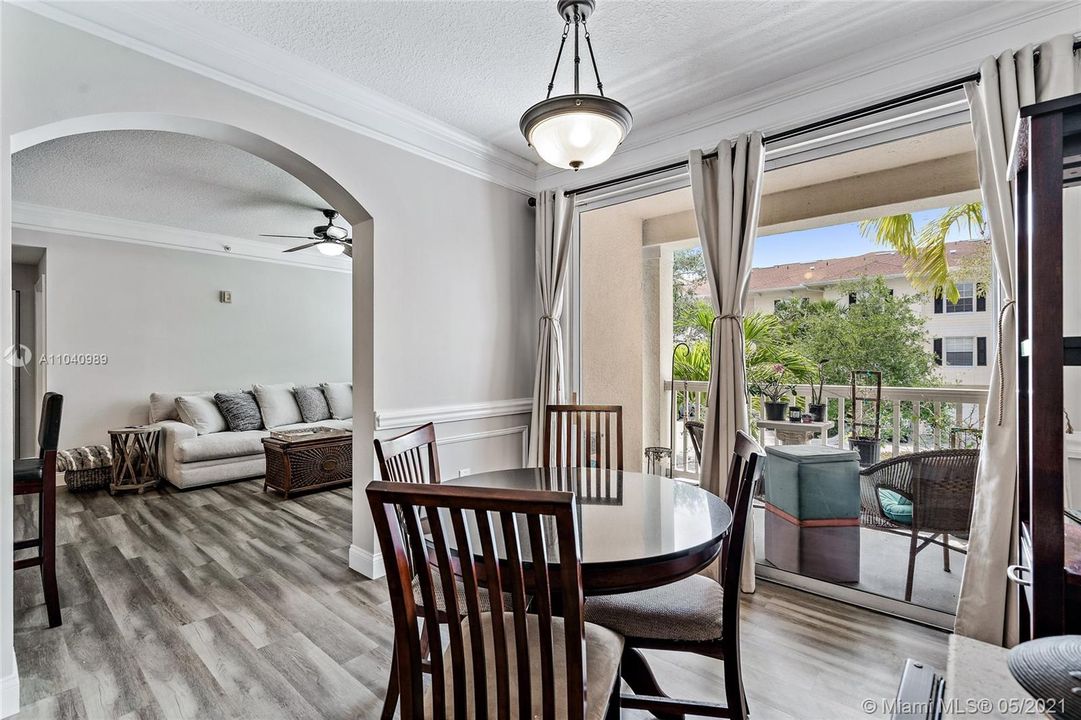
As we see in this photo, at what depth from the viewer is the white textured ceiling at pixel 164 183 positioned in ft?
11.3

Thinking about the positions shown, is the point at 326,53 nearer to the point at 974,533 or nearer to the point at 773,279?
the point at 773,279

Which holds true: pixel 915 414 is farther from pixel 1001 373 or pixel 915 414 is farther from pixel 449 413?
pixel 449 413

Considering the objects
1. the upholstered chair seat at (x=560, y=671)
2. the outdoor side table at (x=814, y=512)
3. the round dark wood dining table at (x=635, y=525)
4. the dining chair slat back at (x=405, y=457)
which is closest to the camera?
the upholstered chair seat at (x=560, y=671)

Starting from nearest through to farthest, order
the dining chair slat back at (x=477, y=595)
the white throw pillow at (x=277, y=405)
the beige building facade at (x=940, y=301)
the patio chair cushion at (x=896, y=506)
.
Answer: the dining chair slat back at (x=477, y=595)
the beige building facade at (x=940, y=301)
the patio chair cushion at (x=896, y=506)
the white throw pillow at (x=277, y=405)

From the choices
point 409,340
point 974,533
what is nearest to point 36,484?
point 409,340

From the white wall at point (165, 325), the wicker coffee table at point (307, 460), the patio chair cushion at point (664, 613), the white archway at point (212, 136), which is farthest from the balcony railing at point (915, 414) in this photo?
the white wall at point (165, 325)

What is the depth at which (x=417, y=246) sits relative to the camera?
3127mm

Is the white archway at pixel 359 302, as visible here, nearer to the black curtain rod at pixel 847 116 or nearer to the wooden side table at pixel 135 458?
the black curtain rod at pixel 847 116

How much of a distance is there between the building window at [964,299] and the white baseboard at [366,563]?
3.04 meters

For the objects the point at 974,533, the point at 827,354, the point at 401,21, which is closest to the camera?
the point at 974,533

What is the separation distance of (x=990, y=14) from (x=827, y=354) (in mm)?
1519

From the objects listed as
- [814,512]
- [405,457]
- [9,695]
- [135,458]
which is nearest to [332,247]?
[135,458]

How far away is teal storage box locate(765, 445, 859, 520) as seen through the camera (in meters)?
2.62

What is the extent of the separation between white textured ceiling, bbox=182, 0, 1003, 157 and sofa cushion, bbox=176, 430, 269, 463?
12.4ft
